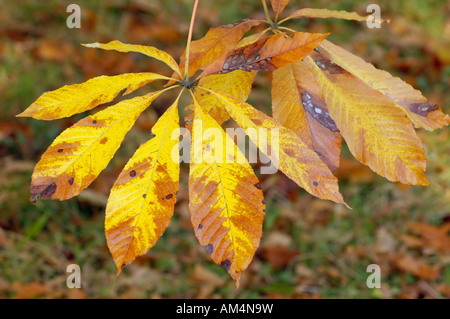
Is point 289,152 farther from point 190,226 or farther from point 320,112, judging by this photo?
point 190,226

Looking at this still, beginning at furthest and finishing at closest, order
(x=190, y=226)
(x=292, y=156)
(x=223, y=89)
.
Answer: (x=190, y=226), (x=223, y=89), (x=292, y=156)

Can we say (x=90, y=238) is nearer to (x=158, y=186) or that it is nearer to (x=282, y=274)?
(x=282, y=274)

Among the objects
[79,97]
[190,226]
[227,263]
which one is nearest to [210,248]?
[227,263]

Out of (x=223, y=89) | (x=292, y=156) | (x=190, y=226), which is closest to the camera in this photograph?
(x=292, y=156)

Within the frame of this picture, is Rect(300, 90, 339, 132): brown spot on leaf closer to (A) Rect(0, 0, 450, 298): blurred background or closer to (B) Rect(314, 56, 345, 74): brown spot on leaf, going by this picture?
(B) Rect(314, 56, 345, 74): brown spot on leaf

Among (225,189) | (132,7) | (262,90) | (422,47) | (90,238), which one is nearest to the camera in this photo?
(225,189)

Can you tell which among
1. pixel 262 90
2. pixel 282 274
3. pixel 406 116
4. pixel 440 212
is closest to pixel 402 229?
pixel 440 212

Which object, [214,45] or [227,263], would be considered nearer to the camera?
[227,263]
